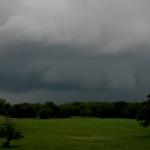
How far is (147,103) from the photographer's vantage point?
106 m

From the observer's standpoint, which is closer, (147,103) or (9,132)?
(9,132)

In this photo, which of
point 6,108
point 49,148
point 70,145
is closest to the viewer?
point 49,148

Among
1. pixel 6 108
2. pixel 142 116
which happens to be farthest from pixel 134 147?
pixel 6 108

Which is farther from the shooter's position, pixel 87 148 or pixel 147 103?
pixel 147 103

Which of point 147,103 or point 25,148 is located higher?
point 147,103

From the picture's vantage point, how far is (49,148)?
223ft

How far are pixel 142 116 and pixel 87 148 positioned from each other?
37.4 m

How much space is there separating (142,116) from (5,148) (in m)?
40.9

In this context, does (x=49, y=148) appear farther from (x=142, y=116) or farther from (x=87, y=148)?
(x=142, y=116)

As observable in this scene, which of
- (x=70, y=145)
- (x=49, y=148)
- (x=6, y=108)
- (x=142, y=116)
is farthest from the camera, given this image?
(x=6, y=108)

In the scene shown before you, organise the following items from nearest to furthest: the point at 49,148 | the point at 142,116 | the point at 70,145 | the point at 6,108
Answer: the point at 49,148
the point at 70,145
the point at 142,116
the point at 6,108

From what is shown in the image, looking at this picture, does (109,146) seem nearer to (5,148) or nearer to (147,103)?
(5,148)

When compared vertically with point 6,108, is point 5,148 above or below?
below

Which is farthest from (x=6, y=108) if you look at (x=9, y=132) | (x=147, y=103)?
(x=9, y=132)
